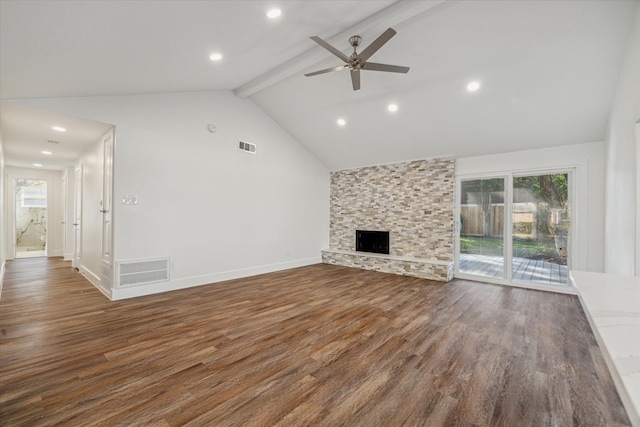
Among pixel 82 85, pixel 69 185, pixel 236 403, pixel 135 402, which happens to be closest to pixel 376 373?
pixel 236 403

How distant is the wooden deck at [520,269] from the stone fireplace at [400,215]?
0.42 metres

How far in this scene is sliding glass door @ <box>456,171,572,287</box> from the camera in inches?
186

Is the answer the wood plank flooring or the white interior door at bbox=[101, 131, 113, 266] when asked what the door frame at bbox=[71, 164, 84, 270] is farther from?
the white interior door at bbox=[101, 131, 113, 266]

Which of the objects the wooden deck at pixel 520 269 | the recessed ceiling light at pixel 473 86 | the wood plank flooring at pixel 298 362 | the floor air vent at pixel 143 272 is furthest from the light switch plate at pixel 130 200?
the wooden deck at pixel 520 269

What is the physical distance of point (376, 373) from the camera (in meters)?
2.17

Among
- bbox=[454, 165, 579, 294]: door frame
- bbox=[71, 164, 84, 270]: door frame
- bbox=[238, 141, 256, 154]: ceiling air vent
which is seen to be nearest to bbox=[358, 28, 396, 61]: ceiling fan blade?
bbox=[238, 141, 256, 154]: ceiling air vent

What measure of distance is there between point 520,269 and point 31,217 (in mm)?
13099

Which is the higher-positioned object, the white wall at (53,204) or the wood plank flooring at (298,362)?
the white wall at (53,204)

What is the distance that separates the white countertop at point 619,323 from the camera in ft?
1.78

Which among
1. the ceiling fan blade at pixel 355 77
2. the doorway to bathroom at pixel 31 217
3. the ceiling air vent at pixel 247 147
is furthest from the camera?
the doorway to bathroom at pixel 31 217

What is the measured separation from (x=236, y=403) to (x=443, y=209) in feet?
16.6

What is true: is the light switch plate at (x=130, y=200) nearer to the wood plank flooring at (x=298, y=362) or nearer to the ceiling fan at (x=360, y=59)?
the wood plank flooring at (x=298, y=362)

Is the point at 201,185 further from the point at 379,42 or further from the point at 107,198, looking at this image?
the point at 379,42

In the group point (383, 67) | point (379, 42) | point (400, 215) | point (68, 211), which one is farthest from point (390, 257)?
point (68, 211)
